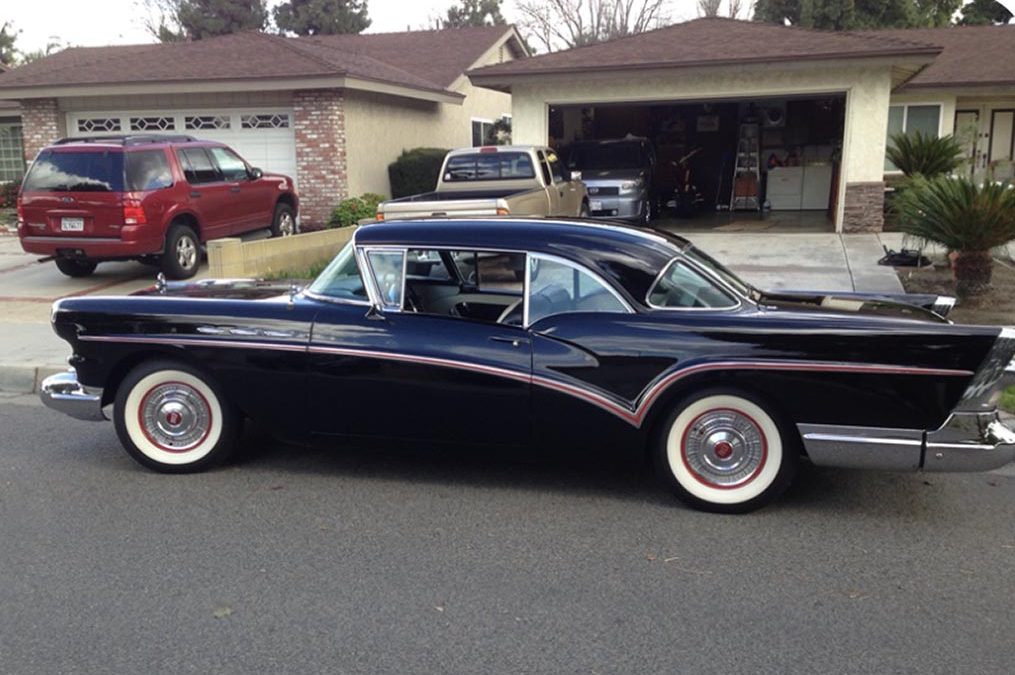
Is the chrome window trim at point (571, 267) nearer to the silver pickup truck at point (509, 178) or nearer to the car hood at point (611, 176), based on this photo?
the silver pickup truck at point (509, 178)

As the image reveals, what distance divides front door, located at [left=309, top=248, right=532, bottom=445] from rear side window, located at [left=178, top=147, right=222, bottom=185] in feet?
27.9

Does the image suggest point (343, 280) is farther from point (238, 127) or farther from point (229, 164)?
point (238, 127)

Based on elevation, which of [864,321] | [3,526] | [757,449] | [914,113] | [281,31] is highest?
[281,31]

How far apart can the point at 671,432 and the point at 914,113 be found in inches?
748

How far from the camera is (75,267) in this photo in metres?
13.5

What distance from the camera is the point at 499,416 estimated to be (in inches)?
203

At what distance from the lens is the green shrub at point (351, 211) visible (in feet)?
56.7

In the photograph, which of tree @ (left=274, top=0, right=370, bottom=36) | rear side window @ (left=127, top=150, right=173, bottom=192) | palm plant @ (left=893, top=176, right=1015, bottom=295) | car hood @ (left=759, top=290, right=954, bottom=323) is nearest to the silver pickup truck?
rear side window @ (left=127, top=150, right=173, bottom=192)

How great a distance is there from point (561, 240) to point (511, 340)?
66 centimetres

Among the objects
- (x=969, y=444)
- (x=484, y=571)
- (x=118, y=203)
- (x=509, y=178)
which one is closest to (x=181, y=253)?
(x=118, y=203)

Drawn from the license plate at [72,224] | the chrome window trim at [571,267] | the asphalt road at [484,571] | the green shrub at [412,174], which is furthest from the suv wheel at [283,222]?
the chrome window trim at [571,267]

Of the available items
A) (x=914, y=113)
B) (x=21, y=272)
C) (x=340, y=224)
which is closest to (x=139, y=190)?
(x=21, y=272)

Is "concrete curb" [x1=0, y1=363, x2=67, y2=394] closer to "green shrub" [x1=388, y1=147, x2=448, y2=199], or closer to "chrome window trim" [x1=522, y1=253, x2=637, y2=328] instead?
"chrome window trim" [x1=522, y1=253, x2=637, y2=328]

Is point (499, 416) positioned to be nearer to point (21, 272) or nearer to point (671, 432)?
Answer: point (671, 432)
